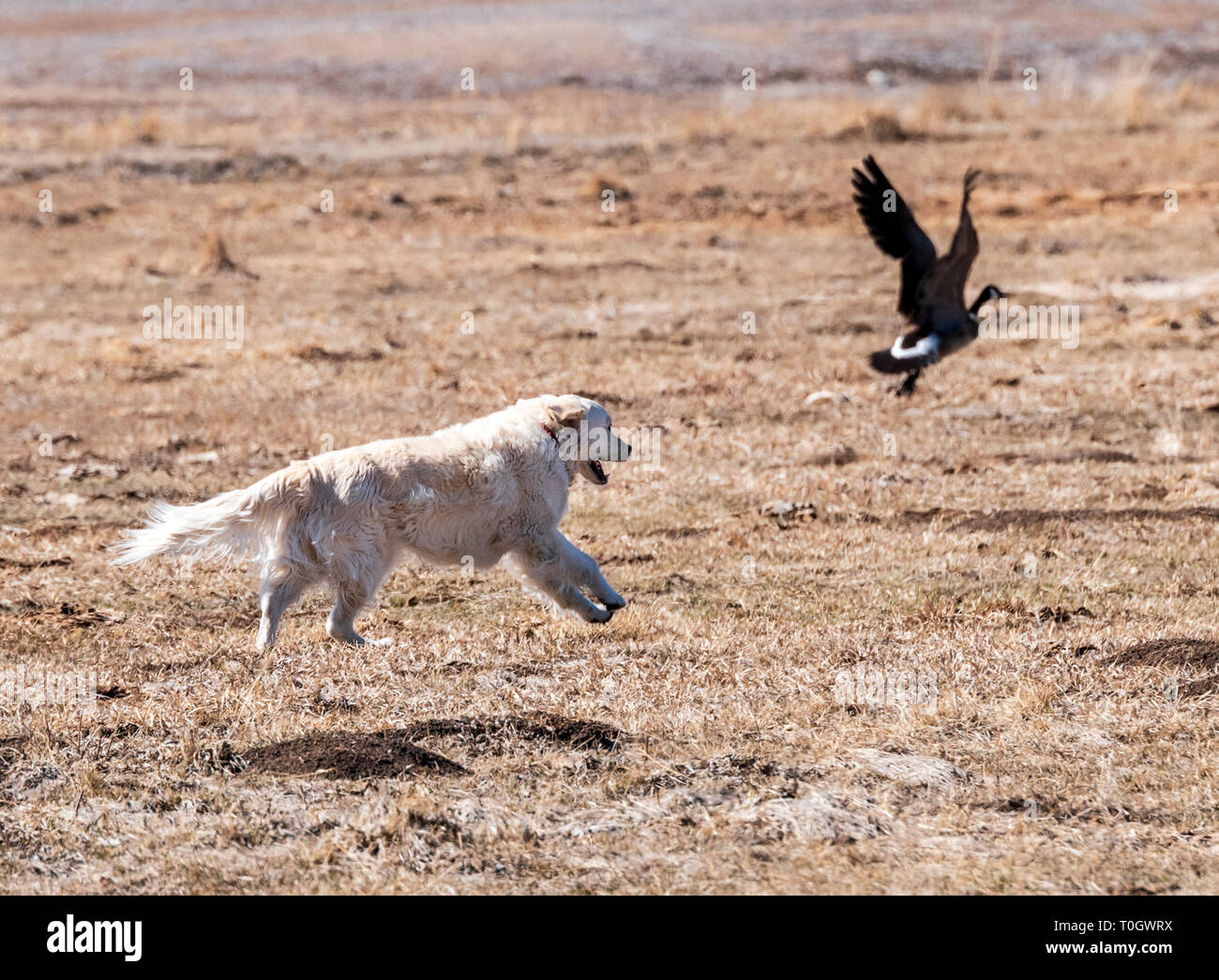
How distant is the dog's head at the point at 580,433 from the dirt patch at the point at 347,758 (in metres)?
2.07

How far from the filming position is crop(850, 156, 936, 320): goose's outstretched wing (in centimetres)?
1103

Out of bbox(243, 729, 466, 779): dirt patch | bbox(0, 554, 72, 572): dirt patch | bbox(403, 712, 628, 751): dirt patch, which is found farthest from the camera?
bbox(0, 554, 72, 572): dirt patch

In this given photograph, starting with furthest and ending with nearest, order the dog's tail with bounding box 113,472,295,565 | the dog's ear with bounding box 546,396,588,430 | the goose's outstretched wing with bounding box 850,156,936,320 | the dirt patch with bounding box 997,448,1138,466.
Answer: the dirt patch with bounding box 997,448,1138,466, the goose's outstretched wing with bounding box 850,156,936,320, the dog's ear with bounding box 546,396,588,430, the dog's tail with bounding box 113,472,295,565

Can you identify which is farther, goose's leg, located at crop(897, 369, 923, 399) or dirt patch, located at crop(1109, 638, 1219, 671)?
goose's leg, located at crop(897, 369, 923, 399)

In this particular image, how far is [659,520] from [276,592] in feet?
11.3

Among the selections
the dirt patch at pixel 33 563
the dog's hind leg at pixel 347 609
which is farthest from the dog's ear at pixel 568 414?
the dirt patch at pixel 33 563

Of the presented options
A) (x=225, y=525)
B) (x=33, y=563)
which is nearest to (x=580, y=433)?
(x=225, y=525)

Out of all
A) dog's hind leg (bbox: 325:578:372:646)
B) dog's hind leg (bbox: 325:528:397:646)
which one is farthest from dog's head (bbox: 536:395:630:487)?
dog's hind leg (bbox: 325:578:372:646)

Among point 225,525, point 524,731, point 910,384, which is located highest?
point 910,384

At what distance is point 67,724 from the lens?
588 cm

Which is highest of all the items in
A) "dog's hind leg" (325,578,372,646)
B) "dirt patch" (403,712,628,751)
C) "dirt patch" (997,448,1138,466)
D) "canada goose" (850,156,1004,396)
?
"canada goose" (850,156,1004,396)

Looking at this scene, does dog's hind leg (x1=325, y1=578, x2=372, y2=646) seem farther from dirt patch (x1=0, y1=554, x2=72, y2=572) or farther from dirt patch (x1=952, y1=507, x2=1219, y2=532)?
dirt patch (x1=952, y1=507, x2=1219, y2=532)

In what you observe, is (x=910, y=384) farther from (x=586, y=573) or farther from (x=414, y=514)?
(x=414, y=514)

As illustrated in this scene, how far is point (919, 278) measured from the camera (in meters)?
11.6
